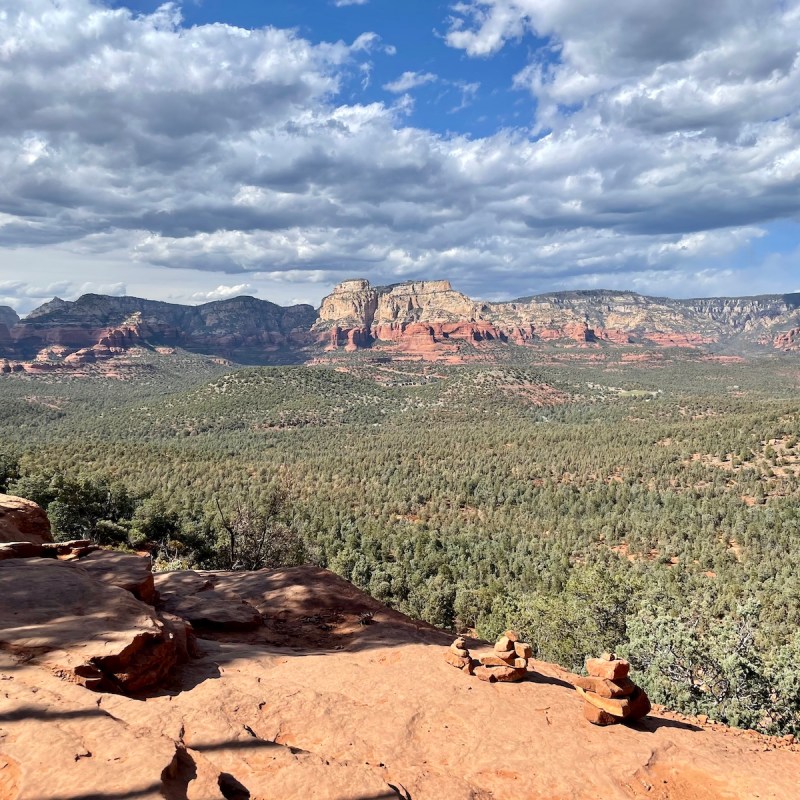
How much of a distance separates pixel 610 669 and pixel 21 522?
2235cm

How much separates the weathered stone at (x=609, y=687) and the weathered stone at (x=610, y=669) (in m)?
0.11

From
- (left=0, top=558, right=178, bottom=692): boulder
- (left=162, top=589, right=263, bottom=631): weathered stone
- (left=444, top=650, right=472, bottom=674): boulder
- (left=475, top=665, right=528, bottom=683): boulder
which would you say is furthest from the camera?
(left=162, top=589, right=263, bottom=631): weathered stone

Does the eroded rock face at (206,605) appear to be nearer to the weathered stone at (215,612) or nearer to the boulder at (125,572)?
the weathered stone at (215,612)

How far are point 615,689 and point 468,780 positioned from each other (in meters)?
4.34

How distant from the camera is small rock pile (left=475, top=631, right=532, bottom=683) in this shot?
12898mm

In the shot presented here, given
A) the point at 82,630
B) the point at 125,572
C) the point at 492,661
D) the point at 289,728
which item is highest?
the point at 82,630

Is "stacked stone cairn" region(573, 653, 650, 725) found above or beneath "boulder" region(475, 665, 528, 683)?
above

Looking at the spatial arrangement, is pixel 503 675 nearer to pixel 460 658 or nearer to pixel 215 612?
pixel 460 658

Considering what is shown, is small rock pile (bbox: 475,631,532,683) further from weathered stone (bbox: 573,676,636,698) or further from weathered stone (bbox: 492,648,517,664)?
weathered stone (bbox: 573,676,636,698)

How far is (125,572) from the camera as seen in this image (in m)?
16.3

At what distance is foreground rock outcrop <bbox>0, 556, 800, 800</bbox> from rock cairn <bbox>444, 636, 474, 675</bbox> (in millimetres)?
88

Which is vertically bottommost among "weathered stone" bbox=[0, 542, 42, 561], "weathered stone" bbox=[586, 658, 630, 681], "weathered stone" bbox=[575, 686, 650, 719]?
"weathered stone" bbox=[575, 686, 650, 719]

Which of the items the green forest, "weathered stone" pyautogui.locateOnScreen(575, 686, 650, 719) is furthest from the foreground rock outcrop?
the green forest

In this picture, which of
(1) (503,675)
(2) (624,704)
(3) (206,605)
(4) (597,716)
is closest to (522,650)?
(1) (503,675)
